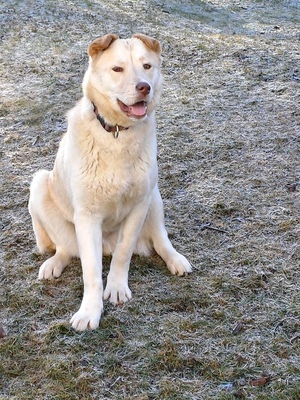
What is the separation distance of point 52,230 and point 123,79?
3.98 feet

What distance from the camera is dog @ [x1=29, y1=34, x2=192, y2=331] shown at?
10.9 feet

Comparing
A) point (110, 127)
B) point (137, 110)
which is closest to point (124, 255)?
point (110, 127)

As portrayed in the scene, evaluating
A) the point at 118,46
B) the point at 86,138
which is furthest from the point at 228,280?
the point at 118,46

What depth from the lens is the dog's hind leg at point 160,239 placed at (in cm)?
385

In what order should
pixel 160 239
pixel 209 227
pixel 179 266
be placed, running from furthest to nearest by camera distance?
pixel 209 227 < pixel 160 239 < pixel 179 266

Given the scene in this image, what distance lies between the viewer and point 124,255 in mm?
3605

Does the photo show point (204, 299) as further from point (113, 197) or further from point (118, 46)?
point (118, 46)

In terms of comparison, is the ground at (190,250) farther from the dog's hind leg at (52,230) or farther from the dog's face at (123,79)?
the dog's face at (123,79)

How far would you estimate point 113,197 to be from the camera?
3.40 m

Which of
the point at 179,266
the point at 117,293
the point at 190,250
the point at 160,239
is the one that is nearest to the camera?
the point at 117,293

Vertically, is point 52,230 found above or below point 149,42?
below

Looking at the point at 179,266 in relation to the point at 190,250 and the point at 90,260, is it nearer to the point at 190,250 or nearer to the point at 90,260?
the point at 190,250

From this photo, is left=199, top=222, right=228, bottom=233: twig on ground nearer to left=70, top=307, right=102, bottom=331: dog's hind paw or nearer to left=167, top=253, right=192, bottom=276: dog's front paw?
left=167, top=253, right=192, bottom=276: dog's front paw

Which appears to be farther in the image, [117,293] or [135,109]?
[117,293]
